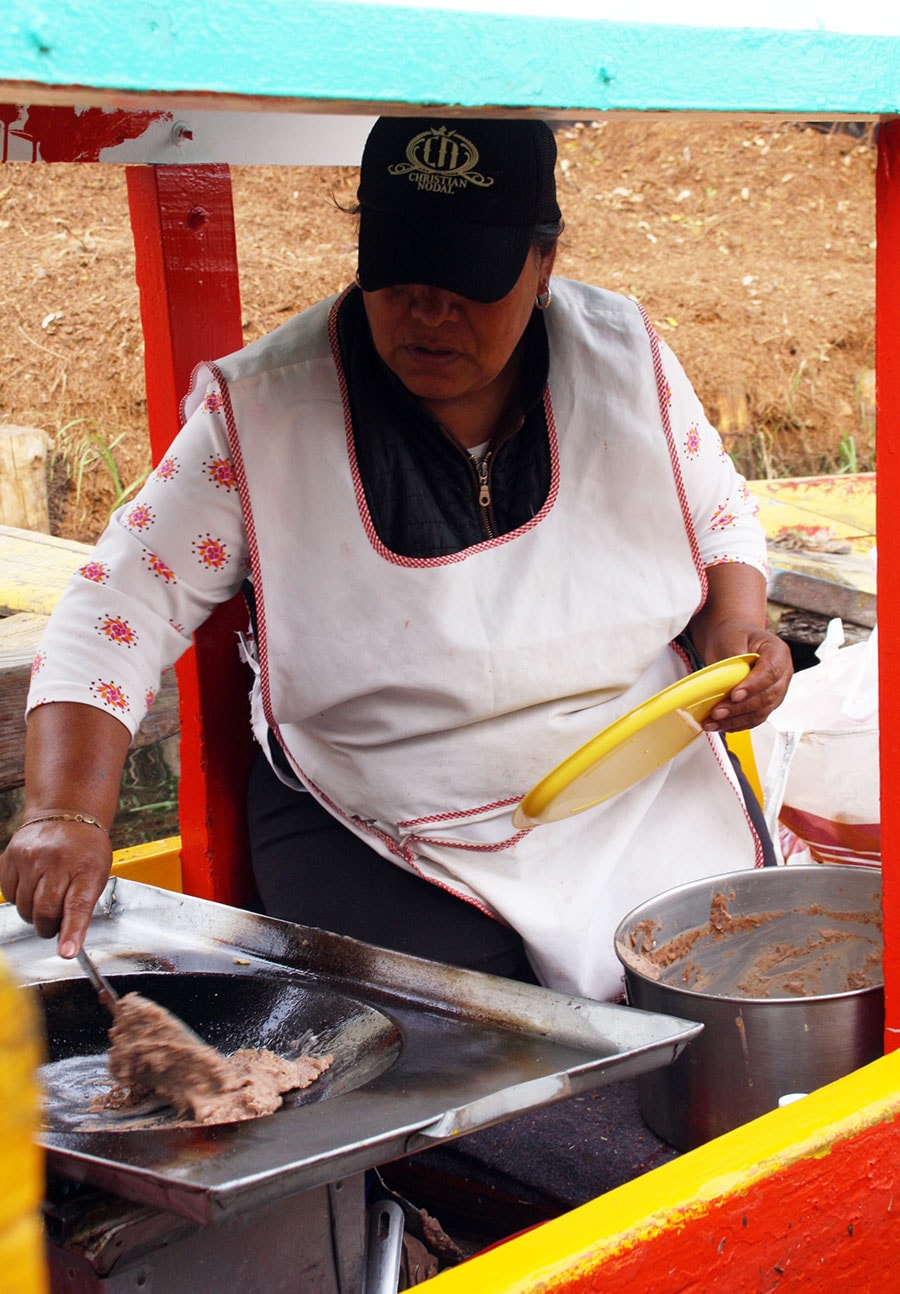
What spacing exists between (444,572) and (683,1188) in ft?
3.08

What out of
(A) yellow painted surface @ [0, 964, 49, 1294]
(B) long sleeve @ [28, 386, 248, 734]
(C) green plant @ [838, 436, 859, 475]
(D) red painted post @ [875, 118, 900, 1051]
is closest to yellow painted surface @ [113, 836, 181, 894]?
(B) long sleeve @ [28, 386, 248, 734]

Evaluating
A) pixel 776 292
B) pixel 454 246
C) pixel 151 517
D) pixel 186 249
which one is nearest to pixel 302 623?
pixel 151 517

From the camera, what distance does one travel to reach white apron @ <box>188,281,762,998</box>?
185 centimetres

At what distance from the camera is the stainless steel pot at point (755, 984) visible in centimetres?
154

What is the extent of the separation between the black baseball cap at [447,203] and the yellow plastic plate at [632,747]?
57cm

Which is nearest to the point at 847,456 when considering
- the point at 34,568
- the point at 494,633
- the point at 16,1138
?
the point at 34,568

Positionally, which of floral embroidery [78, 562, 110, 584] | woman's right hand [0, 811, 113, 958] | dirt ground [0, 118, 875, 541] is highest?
dirt ground [0, 118, 875, 541]

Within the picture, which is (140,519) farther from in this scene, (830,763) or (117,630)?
(830,763)

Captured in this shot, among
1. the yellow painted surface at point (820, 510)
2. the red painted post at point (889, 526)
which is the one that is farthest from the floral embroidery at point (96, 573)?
the yellow painted surface at point (820, 510)

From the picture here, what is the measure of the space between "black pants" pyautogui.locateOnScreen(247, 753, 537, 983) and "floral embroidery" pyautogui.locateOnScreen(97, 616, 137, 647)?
44cm

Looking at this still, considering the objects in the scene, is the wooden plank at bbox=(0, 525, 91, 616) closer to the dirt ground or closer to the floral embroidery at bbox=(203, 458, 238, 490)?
the floral embroidery at bbox=(203, 458, 238, 490)

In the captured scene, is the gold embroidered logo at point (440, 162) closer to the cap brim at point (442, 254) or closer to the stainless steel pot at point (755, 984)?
the cap brim at point (442, 254)

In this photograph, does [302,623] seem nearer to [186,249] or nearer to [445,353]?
[445,353]

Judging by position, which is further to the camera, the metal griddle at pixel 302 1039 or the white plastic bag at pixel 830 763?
the white plastic bag at pixel 830 763
